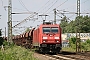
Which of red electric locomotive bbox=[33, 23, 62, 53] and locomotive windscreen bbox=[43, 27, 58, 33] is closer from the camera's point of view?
red electric locomotive bbox=[33, 23, 62, 53]

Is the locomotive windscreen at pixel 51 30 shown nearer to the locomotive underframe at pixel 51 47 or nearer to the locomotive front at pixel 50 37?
the locomotive front at pixel 50 37

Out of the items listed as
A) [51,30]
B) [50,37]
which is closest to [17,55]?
[50,37]

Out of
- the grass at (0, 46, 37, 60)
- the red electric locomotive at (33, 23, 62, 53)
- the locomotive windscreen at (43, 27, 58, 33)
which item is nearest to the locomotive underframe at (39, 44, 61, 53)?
the red electric locomotive at (33, 23, 62, 53)

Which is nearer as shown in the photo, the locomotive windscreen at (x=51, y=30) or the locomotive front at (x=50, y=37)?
the locomotive front at (x=50, y=37)

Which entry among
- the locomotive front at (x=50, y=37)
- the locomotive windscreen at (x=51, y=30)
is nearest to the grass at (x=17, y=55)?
the locomotive front at (x=50, y=37)

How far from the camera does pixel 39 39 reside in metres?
30.0

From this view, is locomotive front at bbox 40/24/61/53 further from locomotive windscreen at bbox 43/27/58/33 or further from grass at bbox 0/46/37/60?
grass at bbox 0/46/37/60

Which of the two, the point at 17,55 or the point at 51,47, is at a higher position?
the point at 51,47

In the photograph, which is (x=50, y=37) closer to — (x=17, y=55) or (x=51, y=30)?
(x=51, y=30)

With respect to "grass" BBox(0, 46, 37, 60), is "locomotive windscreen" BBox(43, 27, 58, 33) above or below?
above

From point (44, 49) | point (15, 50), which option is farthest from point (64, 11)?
point (15, 50)

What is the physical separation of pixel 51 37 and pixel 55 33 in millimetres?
607

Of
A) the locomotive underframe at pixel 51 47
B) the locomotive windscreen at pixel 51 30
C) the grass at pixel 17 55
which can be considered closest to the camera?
the grass at pixel 17 55

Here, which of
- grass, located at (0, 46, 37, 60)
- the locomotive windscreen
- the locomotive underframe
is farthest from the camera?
Answer: the locomotive windscreen
